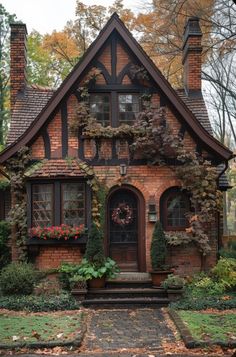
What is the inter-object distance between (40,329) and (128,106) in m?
7.68

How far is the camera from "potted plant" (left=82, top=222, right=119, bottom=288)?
12.7 m

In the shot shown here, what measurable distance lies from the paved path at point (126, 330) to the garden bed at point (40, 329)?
303mm

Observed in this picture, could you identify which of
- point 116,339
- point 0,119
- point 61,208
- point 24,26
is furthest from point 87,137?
point 0,119

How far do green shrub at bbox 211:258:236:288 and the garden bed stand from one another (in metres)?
4.19

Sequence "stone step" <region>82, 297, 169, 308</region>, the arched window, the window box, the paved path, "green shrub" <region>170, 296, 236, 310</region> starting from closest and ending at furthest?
the paved path → "green shrub" <region>170, 296, 236, 310</region> → "stone step" <region>82, 297, 169, 308</region> → the window box → the arched window

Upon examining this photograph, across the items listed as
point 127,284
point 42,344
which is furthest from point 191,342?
point 127,284

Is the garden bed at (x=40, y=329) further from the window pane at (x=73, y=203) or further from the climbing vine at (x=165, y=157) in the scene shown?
the climbing vine at (x=165, y=157)

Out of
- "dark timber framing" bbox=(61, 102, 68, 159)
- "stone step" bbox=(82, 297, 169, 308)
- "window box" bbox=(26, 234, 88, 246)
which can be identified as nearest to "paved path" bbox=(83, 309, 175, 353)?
"stone step" bbox=(82, 297, 169, 308)

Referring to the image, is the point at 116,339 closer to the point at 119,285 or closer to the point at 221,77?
the point at 119,285

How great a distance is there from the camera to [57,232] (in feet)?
43.8

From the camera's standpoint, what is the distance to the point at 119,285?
13055 mm

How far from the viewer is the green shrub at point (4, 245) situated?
54.1 ft

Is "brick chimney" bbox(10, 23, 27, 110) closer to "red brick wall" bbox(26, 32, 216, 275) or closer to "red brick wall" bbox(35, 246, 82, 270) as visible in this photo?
"red brick wall" bbox(26, 32, 216, 275)

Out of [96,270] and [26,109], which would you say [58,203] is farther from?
[26,109]
